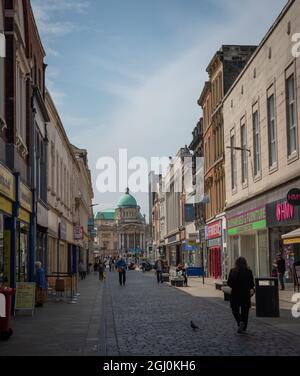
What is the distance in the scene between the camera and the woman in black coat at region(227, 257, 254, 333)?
585 inches

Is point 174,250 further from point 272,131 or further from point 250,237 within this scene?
point 272,131

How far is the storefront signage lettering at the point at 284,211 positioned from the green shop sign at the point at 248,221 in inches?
112

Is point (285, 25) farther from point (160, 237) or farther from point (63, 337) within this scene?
point (160, 237)

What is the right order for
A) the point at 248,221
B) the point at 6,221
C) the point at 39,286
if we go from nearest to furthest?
the point at 6,221
the point at 39,286
the point at 248,221

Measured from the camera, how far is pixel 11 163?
20234mm

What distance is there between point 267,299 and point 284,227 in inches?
501

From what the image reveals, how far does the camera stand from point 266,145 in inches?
1256

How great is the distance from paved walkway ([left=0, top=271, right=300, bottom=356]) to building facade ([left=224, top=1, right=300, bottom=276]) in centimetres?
820

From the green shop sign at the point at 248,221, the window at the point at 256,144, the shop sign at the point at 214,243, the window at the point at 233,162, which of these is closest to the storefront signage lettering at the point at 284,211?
the green shop sign at the point at 248,221

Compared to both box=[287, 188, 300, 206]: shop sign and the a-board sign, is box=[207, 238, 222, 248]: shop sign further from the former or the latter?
the a-board sign

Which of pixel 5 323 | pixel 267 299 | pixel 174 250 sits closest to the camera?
pixel 5 323

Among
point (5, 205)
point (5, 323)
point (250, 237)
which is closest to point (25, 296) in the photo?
point (5, 205)

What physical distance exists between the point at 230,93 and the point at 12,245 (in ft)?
81.0
